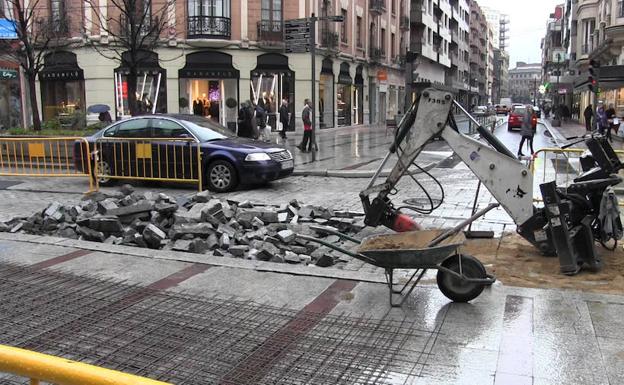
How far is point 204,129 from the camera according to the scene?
12.3 m

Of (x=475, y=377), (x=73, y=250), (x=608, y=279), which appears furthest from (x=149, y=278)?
(x=608, y=279)

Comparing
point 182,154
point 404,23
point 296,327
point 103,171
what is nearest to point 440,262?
point 296,327

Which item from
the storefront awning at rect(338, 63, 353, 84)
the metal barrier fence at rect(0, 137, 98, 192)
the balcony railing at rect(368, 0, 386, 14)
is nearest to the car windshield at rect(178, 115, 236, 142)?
the metal barrier fence at rect(0, 137, 98, 192)

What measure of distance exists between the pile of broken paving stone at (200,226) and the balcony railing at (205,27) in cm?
2309

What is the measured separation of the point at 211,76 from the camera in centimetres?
3119

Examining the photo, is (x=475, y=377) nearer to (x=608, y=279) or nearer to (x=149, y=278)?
(x=608, y=279)

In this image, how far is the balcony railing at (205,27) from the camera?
99.5 feet

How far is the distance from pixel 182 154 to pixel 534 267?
7.73m

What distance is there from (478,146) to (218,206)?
12.7ft

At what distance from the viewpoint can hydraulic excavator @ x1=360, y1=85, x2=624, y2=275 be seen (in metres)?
5.73

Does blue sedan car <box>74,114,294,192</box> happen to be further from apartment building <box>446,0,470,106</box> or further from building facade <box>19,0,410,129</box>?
apartment building <box>446,0,470,106</box>

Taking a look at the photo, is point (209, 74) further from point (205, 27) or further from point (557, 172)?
point (557, 172)

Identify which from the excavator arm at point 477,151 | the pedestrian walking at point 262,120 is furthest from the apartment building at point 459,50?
the excavator arm at point 477,151

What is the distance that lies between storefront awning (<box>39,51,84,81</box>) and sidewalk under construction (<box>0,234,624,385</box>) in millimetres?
28187
